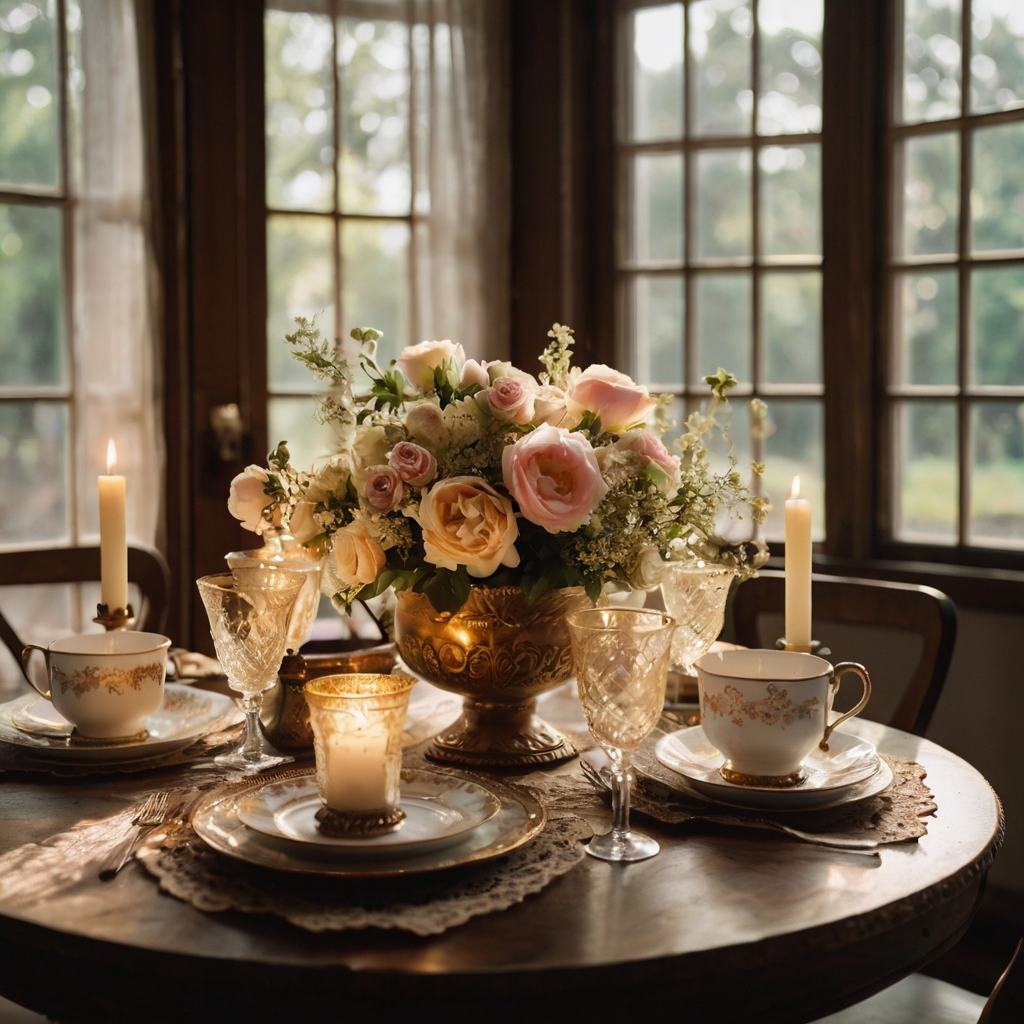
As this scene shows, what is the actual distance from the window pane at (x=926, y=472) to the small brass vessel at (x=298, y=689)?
1735mm

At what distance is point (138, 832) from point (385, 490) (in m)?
0.41

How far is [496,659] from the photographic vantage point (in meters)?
1.33

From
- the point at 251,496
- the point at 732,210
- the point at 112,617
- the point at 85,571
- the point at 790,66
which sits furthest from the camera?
the point at 732,210

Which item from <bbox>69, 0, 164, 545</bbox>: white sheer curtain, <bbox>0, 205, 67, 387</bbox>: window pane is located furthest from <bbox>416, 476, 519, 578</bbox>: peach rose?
<bbox>0, 205, 67, 387</bbox>: window pane

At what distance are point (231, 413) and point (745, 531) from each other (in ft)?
4.13

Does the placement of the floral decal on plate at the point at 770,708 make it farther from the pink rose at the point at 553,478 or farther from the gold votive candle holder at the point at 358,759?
the gold votive candle holder at the point at 358,759

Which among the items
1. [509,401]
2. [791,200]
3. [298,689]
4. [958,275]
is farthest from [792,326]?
[298,689]

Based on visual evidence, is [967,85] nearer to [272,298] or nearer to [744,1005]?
[272,298]

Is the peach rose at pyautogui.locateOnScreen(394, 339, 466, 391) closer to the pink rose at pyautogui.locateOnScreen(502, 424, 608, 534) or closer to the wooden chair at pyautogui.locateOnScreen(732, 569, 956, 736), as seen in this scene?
the pink rose at pyautogui.locateOnScreen(502, 424, 608, 534)

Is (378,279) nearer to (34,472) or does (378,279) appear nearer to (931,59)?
(34,472)

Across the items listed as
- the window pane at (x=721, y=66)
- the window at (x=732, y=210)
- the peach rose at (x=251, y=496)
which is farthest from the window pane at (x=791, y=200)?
the peach rose at (x=251, y=496)

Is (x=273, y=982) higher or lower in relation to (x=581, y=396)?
lower

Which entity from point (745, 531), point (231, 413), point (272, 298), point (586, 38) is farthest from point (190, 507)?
point (586, 38)

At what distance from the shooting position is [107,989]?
91 cm
